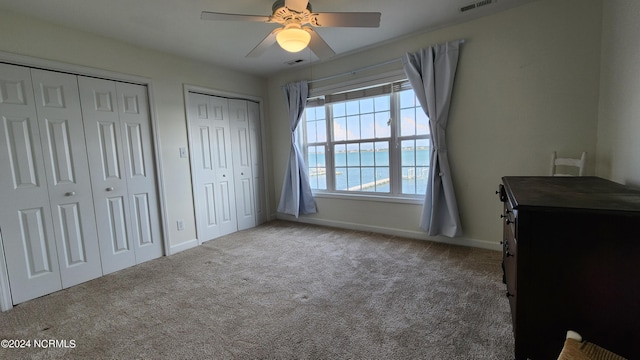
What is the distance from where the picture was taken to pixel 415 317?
71.4 inches

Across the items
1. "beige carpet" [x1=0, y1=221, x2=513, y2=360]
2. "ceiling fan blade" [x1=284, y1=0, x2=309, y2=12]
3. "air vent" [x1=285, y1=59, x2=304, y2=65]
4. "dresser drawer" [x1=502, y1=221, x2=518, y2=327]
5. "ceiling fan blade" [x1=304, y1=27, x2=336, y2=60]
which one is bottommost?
"beige carpet" [x1=0, y1=221, x2=513, y2=360]

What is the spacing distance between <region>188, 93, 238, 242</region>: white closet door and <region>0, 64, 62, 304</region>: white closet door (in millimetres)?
1415

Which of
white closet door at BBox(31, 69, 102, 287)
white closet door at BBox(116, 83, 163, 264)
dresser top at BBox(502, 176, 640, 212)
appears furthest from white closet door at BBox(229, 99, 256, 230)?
dresser top at BBox(502, 176, 640, 212)

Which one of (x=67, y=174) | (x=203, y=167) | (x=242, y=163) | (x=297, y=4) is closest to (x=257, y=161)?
(x=242, y=163)

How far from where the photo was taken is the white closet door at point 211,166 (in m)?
3.55

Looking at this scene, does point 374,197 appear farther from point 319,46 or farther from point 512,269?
point 512,269

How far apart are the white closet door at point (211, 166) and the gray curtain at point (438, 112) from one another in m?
2.59

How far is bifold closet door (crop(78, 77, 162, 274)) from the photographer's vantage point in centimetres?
267

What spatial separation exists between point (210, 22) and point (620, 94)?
334cm

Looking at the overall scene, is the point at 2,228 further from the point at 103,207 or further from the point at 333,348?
the point at 333,348

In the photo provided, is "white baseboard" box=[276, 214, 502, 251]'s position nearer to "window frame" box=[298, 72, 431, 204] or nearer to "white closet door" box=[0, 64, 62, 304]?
"window frame" box=[298, 72, 431, 204]

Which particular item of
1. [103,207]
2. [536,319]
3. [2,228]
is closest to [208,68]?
[103,207]

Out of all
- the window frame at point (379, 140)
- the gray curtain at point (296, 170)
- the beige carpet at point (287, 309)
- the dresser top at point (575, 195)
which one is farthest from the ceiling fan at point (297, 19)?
the gray curtain at point (296, 170)

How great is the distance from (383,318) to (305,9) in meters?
2.18
